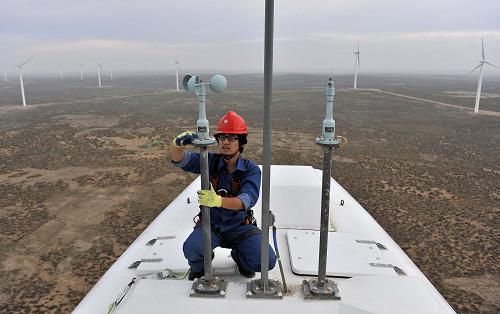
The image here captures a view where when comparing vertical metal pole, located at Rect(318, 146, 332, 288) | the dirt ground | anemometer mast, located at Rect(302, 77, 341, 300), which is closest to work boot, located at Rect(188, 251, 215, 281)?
anemometer mast, located at Rect(302, 77, 341, 300)

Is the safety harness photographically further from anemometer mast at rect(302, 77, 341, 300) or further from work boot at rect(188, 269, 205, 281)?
anemometer mast at rect(302, 77, 341, 300)

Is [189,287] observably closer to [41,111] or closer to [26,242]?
[26,242]

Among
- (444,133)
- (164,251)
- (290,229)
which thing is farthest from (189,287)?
(444,133)

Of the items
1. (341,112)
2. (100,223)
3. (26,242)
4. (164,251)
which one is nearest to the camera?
(164,251)

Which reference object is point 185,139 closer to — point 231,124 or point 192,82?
point 192,82

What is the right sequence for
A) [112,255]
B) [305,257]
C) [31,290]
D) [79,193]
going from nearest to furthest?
[305,257] < [31,290] < [112,255] < [79,193]

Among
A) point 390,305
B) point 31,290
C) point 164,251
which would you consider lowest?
point 31,290
